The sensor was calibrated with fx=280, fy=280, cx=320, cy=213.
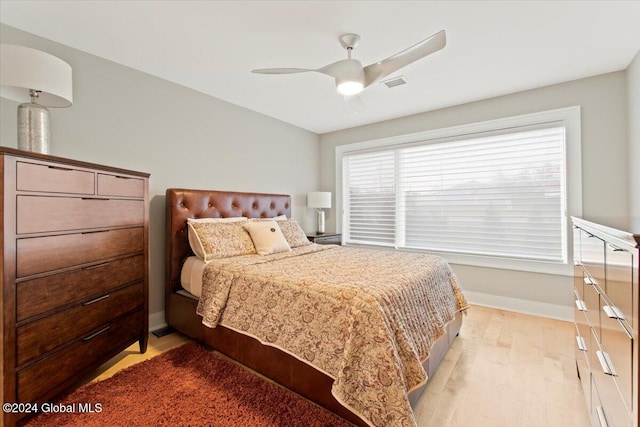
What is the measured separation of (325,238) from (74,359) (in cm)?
300

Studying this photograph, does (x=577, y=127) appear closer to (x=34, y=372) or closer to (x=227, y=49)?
(x=227, y=49)

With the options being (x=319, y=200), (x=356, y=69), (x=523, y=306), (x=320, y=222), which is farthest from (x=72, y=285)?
(x=523, y=306)

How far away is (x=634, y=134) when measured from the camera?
246 centimetres

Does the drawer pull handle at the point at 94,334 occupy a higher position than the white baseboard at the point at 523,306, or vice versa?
the drawer pull handle at the point at 94,334

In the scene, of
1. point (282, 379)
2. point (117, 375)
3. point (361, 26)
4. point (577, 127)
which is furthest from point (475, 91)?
point (117, 375)

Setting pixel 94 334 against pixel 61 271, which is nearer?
pixel 61 271

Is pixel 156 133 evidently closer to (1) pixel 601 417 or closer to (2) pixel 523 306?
(1) pixel 601 417

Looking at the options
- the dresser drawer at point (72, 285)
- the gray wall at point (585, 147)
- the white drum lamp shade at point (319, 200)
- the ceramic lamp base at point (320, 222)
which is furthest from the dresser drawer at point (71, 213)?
the gray wall at point (585, 147)

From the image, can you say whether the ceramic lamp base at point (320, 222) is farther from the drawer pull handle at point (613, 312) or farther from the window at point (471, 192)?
the drawer pull handle at point (613, 312)

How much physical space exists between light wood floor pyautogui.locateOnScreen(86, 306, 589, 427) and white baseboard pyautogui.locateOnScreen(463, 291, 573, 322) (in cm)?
16

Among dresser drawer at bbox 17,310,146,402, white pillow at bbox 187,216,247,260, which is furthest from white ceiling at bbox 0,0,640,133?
dresser drawer at bbox 17,310,146,402

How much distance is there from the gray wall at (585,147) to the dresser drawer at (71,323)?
3538 mm

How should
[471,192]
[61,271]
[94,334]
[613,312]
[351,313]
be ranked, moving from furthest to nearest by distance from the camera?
[471,192], [94,334], [61,271], [351,313], [613,312]

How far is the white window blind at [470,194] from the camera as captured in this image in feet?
9.92
